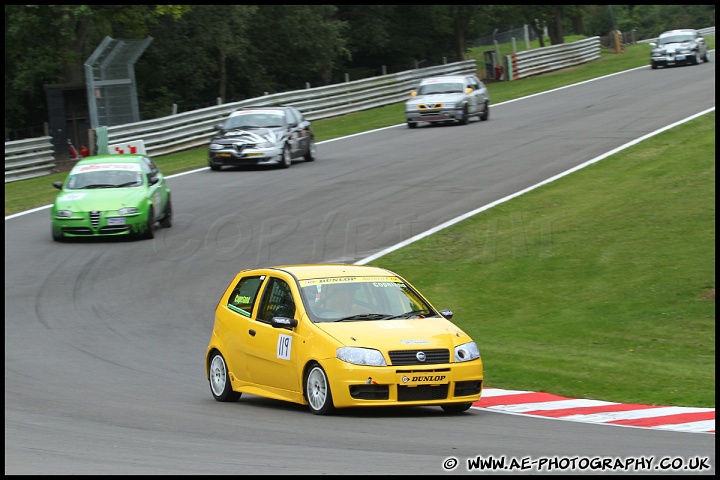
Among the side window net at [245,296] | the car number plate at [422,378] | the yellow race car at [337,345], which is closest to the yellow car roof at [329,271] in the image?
the yellow race car at [337,345]

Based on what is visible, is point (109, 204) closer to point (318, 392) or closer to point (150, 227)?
point (150, 227)

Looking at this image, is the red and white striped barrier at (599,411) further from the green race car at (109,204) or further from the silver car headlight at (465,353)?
the green race car at (109,204)

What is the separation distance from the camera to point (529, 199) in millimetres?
24812

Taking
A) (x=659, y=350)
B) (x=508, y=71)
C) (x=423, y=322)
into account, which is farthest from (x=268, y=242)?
(x=508, y=71)

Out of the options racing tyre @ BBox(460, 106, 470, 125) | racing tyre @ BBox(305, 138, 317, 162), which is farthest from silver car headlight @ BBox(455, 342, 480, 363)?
racing tyre @ BBox(460, 106, 470, 125)

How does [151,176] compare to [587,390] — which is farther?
[151,176]

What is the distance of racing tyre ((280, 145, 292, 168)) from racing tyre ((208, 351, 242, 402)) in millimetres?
19209

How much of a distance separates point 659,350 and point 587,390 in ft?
8.20

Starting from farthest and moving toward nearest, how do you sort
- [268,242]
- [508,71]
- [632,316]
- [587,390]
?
[508,71] < [268,242] < [632,316] < [587,390]

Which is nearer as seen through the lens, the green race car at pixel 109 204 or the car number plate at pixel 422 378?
the car number plate at pixel 422 378

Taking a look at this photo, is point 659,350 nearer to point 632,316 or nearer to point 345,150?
point 632,316

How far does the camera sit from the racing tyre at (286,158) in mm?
31188

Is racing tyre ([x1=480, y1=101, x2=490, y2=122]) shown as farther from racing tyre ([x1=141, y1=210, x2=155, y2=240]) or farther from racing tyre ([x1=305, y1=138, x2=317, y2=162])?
racing tyre ([x1=141, y1=210, x2=155, y2=240])

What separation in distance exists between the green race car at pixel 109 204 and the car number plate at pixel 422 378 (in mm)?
13692
